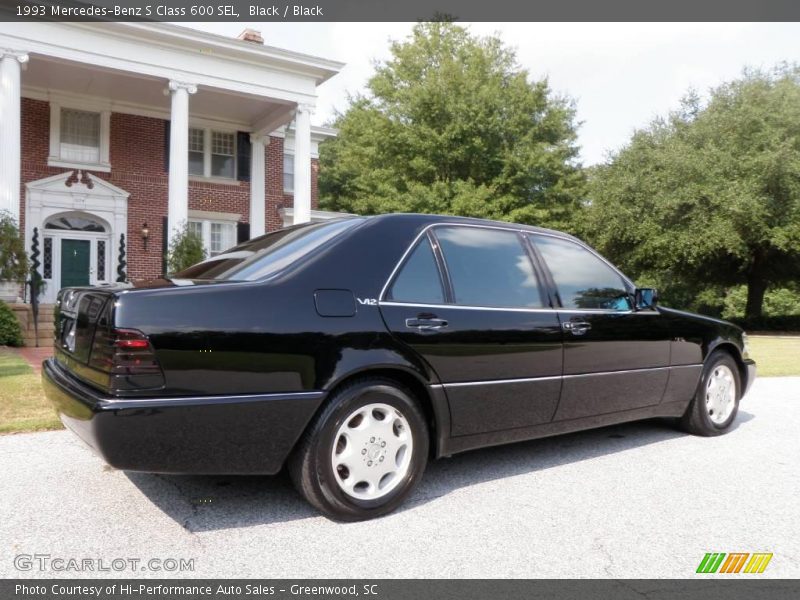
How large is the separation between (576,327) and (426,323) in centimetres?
123

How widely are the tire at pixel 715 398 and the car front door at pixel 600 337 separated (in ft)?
2.05

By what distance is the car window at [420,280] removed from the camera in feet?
11.8

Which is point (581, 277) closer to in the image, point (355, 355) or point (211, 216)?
point (355, 355)

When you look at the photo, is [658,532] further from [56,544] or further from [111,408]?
[56,544]

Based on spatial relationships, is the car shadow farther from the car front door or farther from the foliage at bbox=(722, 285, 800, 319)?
the foliage at bbox=(722, 285, 800, 319)

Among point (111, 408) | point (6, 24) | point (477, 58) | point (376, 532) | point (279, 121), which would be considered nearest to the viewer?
point (111, 408)

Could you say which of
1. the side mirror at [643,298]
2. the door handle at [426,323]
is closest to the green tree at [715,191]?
the side mirror at [643,298]

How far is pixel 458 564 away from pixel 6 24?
16462 mm

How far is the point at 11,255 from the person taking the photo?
1327cm

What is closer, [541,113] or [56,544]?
[56,544]

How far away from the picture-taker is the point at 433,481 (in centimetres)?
406

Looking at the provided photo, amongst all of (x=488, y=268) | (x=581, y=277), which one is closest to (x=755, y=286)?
(x=581, y=277)

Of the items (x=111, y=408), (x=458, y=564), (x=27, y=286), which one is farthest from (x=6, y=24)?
(x=458, y=564)

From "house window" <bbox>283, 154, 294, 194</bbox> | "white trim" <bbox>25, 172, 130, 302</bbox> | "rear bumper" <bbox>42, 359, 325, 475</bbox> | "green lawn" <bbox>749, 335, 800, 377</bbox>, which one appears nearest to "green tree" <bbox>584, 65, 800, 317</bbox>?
"green lawn" <bbox>749, 335, 800, 377</bbox>
